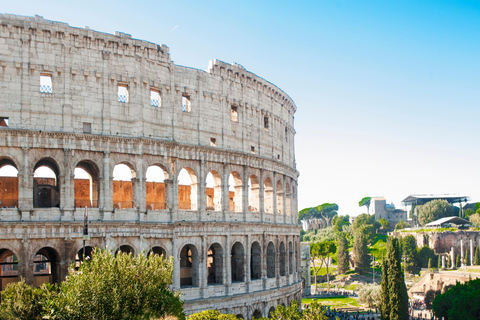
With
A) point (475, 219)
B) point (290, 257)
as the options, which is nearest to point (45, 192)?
point (290, 257)

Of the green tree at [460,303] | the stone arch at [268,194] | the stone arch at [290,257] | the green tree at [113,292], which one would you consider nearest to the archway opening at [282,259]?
the stone arch at [290,257]

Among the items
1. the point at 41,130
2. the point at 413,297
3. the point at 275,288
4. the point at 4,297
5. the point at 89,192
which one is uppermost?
the point at 41,130

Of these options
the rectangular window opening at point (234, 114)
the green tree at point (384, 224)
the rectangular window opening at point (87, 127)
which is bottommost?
the green tree at point (384, 224)

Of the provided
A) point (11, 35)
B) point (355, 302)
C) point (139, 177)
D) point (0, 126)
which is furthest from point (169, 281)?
point (355, 302)

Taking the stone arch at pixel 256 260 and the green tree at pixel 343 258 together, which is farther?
the green tree at pixel 343 258

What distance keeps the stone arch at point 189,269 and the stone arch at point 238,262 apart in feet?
9.98

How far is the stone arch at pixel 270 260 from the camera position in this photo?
38.2m

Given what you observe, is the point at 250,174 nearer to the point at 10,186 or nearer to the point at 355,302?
the point at 10,186

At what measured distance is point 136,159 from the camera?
29531 millimetres

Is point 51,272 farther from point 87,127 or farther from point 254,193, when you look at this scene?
point 254,193

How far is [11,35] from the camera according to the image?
2677 centimetres

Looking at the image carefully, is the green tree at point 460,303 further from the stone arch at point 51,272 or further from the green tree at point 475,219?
the green tree at point 475,219

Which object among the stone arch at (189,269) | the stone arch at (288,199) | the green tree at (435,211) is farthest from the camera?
the green tree at (435,211)

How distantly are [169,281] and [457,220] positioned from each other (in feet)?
293
